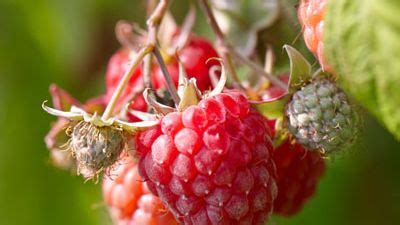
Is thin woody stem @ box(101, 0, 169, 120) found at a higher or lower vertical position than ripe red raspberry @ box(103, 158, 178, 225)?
higher

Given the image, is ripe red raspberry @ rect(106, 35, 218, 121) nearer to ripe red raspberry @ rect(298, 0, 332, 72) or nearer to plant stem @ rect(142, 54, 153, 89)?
plant stem @ rect(142, 54, 153, 89)

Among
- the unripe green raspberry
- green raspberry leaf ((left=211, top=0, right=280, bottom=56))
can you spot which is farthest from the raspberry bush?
green raspberry leaf ((left=211, top=0, right=280, bottom=56))

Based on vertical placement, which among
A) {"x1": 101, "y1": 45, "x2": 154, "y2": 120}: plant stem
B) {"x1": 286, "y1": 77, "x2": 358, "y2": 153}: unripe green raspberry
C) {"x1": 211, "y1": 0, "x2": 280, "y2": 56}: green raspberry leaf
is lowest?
{"x1": 211, "y1": 0, "x2": 280, "y2": 56}: green raspberry leaf

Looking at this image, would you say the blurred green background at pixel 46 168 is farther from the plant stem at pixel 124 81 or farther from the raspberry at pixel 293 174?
the plant stem at pixel 124 81

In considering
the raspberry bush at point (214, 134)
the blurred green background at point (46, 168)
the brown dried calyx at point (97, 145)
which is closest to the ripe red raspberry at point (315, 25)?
the raspberry bush at point (214, 134)

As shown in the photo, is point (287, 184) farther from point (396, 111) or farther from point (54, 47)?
point (54, 47)

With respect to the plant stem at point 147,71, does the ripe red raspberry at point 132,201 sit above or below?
below

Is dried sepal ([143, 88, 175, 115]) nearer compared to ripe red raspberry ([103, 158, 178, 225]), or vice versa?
dried sepal ([143, 88, 175, 115])
